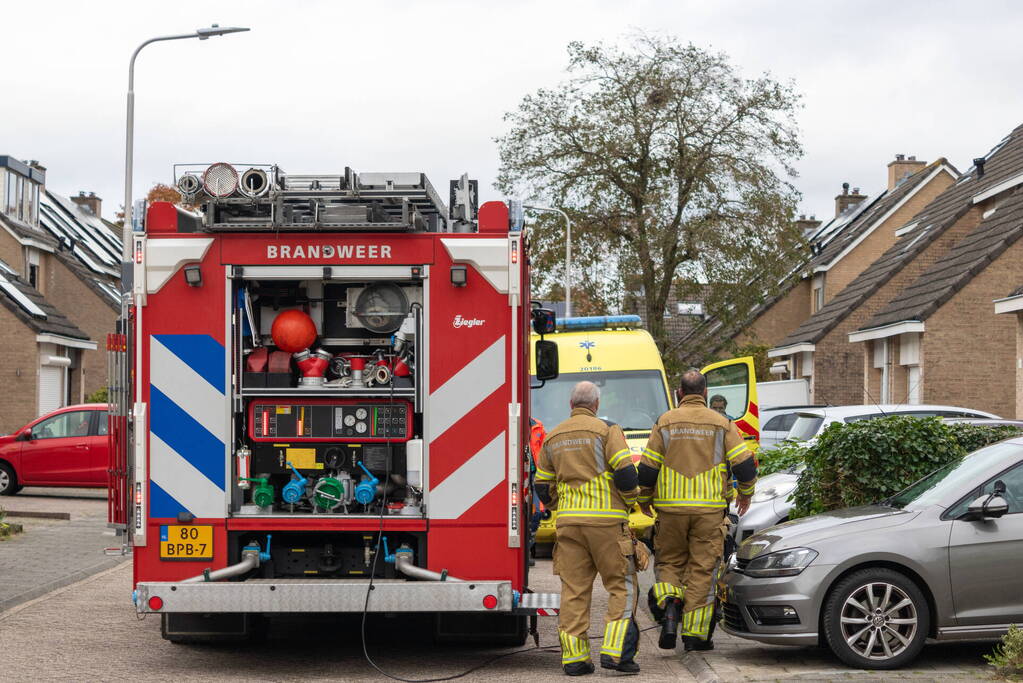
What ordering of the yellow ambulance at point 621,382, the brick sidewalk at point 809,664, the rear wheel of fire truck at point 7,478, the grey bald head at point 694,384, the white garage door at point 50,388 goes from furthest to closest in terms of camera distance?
the white garage door at point 50,388
the rear wheel of fire truck at point 7,478
the yellow ambulance at point 621,382
the grey bald head at point 694,384
the brick sidewalk at point 809,664

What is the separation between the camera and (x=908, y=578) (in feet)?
27.6

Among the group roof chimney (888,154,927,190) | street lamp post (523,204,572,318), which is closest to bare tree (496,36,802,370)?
street lamp post (523,204,572,318)

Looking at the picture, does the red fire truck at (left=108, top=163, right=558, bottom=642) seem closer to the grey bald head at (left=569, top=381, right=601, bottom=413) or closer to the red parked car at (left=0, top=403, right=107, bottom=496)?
the grey bald head at (left=569, top=381, right=601, bottom=413)

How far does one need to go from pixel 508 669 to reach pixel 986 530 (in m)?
3.14

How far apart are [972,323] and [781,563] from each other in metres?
21.2

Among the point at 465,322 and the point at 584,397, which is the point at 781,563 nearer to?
the point at 584,397

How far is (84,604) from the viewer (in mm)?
12086

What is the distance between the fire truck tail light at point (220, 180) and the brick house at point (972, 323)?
2151 centimetres

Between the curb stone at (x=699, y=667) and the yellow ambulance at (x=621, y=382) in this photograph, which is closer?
the curb stone at (x=699, y=667)

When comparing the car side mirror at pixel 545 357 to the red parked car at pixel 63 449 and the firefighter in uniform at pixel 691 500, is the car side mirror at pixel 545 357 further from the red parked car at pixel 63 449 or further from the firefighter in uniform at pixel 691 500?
the red parked car at pixel 63 449

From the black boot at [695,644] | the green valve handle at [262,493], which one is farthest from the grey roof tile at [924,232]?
the green valve handle at [262,493]

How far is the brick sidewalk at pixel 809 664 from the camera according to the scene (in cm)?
804

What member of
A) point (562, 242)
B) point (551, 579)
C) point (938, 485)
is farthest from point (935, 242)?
point (938, 485)

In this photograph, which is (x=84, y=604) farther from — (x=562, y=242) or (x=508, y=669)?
(x=562, y=242)
